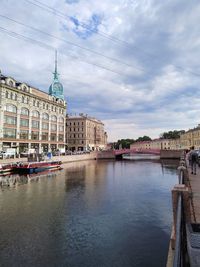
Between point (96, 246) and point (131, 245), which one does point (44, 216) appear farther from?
point (131, 245)

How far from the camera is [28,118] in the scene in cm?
6944

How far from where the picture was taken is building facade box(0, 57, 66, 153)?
60562mm

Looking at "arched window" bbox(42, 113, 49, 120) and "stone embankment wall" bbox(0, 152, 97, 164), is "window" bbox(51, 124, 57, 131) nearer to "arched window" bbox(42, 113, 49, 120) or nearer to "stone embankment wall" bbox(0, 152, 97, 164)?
"arched window" bbox(42, 113, 49, 120)

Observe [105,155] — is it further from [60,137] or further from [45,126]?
[45,126]

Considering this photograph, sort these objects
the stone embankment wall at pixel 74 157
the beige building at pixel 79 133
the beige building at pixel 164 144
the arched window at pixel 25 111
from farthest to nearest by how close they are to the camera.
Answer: the beige building at pixel 164 144 → the beige building at pixel 79 133 → the arched window at pixel 25 111 → the stone embankment wall at pixel 74 157

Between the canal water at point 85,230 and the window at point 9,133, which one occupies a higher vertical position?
the window at point 9,133

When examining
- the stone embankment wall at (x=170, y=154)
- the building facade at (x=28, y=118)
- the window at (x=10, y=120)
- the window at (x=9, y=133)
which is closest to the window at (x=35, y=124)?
the building facade at (x=28, y=118)

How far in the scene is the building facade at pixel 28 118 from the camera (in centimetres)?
6056

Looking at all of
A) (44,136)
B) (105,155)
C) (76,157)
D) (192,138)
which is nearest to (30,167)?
(76,157)

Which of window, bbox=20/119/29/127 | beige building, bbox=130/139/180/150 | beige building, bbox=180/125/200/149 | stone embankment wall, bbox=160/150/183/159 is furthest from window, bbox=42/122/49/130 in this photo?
beige building, bbox=130/139/180/150

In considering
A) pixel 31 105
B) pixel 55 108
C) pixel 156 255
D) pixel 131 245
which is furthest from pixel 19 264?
pixel 55 108

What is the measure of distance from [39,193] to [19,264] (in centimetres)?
1501

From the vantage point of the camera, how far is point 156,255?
10.8 metres

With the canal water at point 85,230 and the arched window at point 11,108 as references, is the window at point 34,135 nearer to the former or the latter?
the arched window at point 11,108
